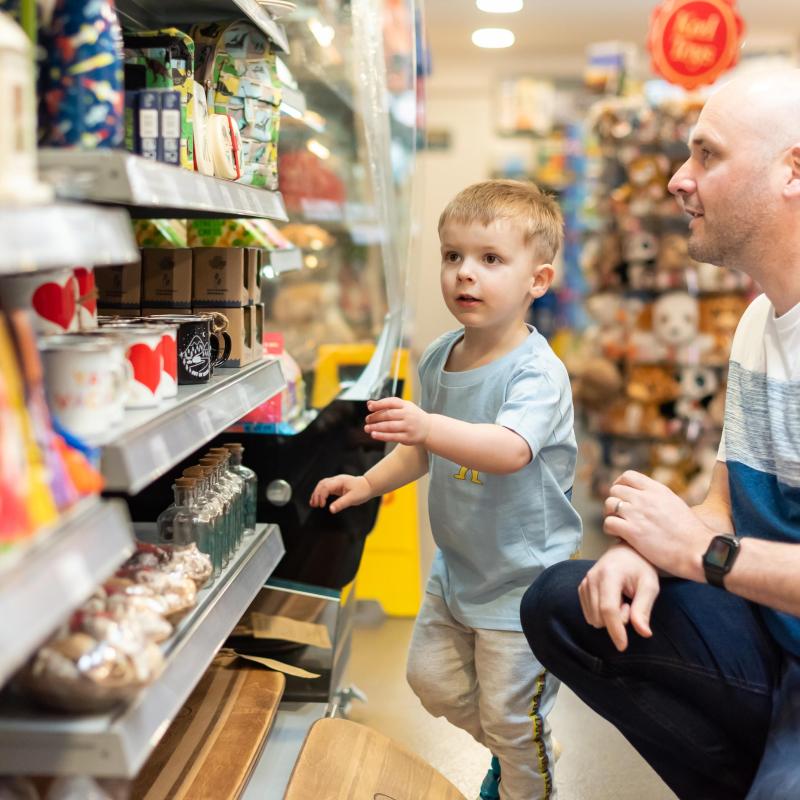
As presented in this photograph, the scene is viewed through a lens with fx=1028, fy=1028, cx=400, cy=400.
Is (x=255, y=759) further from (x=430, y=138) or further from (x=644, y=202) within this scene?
(x=430, y=138)

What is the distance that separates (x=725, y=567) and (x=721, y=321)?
160 inches

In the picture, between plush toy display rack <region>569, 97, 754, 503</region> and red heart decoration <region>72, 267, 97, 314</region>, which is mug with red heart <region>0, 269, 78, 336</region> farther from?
plush toy display rack <region>569, 97, 754, 503</region>

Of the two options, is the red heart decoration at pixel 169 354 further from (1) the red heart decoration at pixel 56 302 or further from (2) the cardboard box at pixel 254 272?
(2) the cardboard box at pixel 254 272

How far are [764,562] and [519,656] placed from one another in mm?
597

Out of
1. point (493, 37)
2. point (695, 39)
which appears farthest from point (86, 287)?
point (493, 37)

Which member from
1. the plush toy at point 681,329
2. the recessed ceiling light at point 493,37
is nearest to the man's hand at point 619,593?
the plush toy at point 681,329

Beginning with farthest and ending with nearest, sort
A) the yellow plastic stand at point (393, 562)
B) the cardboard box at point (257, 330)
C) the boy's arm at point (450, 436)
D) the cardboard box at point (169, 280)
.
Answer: the yellow plastic stand at point (393, 562), the cardboard box at point (257, 330), the cardboard box at point (169, 280), the boy's arm at point (450, 436)

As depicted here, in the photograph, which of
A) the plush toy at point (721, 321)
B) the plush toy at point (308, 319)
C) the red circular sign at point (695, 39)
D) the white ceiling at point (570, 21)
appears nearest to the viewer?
the plush toy at point (308, 319)

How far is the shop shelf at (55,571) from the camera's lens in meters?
0.91

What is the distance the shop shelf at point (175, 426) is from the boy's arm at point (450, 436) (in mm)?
250

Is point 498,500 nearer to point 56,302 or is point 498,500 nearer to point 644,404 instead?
point 56,302

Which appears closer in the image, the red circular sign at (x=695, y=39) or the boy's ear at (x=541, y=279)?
the boy's ear at (x=541, y=279)

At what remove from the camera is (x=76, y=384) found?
1226mm

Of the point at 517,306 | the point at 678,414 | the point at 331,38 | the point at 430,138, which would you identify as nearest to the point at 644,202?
the point at 678,414
